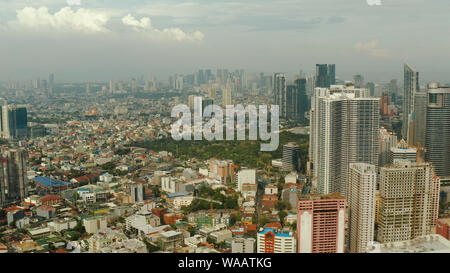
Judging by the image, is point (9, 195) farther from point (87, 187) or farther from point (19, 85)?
point (19, 85)

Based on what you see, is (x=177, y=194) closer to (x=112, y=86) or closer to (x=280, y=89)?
(x=112, y=86)

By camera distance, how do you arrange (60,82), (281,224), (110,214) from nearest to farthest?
(281,224), (110,214), (60,82)

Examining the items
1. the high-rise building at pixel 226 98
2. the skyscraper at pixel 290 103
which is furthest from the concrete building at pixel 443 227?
the high-rise building at pixel 226 98

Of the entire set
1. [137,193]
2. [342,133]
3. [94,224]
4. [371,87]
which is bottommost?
[94,224]

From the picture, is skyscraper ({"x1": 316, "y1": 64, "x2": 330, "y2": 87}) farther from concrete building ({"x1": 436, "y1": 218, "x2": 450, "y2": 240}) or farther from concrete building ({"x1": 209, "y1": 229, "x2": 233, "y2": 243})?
concrete building ({"x1": 209, "y1": 229, "x2": 233, "y2": 243})

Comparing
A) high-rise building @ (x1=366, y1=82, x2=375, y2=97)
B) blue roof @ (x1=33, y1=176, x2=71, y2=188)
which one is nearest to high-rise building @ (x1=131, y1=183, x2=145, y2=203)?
blue roof @ (x1=33, y1=176, x2=71, y2=188)

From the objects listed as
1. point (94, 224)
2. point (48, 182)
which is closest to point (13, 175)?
point (48, 182)

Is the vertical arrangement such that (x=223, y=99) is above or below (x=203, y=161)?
above
